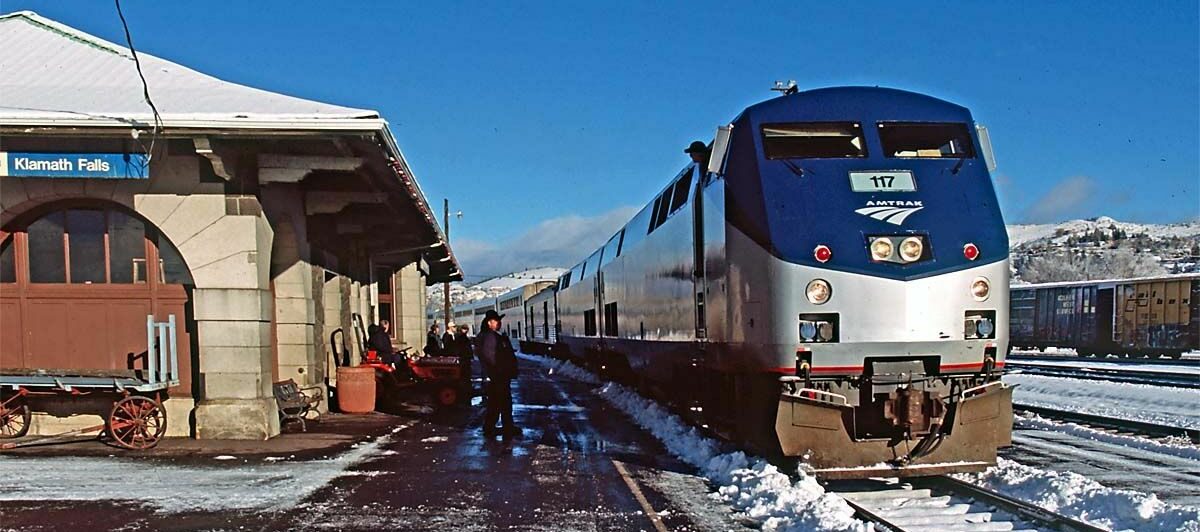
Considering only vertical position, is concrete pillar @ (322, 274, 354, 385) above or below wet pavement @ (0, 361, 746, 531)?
above

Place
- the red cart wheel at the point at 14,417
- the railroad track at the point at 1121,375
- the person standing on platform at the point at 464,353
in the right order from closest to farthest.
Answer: the red cart wheel at the point at 14,417
the person standing on platform at the point at 464,353
the railroad track at the point at 1121,375

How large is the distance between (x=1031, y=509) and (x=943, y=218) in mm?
2434

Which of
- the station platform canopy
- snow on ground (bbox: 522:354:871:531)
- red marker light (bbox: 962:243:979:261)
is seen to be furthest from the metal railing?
red marker light (bbox: 962:243:979:261)

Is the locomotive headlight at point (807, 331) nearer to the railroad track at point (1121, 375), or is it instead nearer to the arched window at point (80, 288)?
the arched window at point (80, 288)

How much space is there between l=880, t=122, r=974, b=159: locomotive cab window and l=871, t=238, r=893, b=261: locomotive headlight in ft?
3.84

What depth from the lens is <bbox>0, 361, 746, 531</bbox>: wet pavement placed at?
22.7 ft

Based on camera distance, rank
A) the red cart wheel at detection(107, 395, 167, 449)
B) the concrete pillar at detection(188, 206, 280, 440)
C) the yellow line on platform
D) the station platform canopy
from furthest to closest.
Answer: the concrete pillar at detection(188, 206, 280, 440), the red cart wheel at detection(107, 395, 167, 449), the station platform canopy, the yellow line on platform

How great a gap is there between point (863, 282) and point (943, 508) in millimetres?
1845

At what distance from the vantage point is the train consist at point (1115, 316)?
3177 centimetres

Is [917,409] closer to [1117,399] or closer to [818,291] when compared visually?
[818,291]

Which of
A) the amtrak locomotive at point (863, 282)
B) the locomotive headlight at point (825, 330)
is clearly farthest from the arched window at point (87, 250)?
the locomotive headlight at point (825, 330)

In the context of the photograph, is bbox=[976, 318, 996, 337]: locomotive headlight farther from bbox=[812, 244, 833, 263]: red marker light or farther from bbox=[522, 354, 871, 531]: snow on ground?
bbox=[522, 354, 871, 531]: snow on ground

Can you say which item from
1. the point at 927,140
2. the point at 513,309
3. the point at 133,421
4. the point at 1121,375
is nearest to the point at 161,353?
the point at 133,421

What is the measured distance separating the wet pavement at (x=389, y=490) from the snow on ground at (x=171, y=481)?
11 mm
